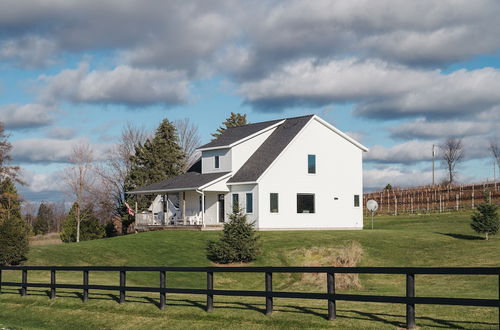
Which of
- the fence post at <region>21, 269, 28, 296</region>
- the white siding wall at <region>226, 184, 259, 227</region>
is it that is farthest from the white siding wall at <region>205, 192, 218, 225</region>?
the fence post at <region>21, 269, 28, 296</region>

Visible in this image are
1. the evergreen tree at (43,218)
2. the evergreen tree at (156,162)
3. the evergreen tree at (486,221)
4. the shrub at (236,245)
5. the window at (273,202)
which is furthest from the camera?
the evergreen tree at (43,218)

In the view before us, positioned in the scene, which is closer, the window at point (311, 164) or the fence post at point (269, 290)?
the fence post at point (269, 290)

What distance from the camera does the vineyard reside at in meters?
66.1

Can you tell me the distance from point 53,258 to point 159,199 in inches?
1009

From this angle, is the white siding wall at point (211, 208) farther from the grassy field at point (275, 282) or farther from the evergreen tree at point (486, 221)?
the evergreen tree at point (486, 221)

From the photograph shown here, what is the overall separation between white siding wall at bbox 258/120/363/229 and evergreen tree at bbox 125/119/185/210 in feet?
77.2

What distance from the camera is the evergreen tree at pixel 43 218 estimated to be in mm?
100719

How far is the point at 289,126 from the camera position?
183 ft

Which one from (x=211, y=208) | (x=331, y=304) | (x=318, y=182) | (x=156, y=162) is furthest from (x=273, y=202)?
(x=331, y=304)

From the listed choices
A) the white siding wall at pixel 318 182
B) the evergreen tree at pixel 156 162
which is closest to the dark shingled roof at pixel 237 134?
the white siding wall at pixel 318 182

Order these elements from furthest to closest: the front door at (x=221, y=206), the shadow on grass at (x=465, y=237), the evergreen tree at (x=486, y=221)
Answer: the front door at (x=221, y=206)
the shadow on grass at (x=465, y=237)
the evergreen tree at (x=486, y=221)

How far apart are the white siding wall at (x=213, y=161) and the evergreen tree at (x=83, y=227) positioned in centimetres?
1636

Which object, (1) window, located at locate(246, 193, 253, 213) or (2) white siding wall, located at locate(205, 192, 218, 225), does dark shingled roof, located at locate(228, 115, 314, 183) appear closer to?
(1) window, located at locate(246, 193, 253, 213)

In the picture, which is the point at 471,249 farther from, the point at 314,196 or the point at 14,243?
the point at 14,243
